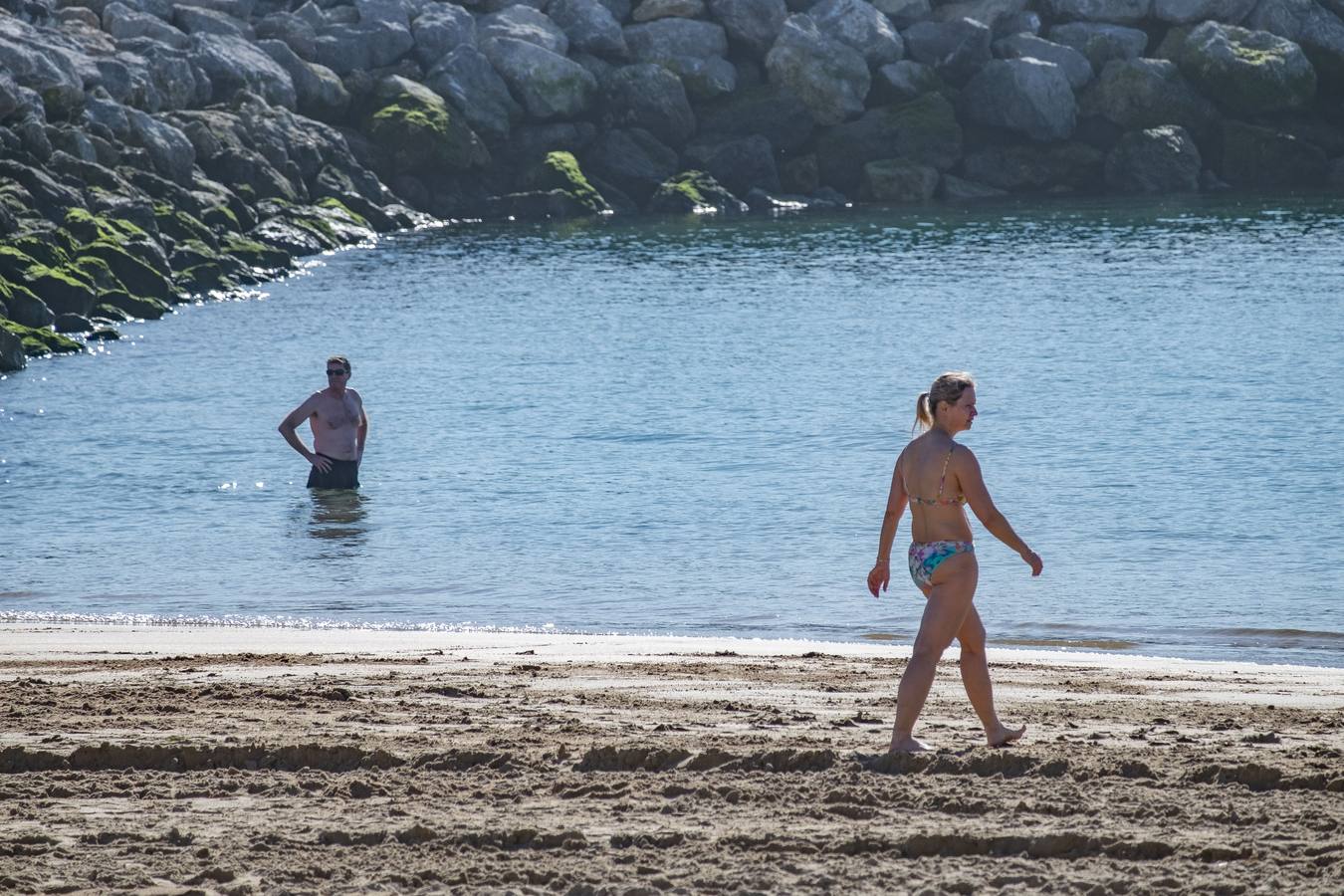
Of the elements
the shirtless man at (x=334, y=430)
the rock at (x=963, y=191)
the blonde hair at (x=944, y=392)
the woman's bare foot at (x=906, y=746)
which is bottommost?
the woman's bare foot at (x=906, y=746)

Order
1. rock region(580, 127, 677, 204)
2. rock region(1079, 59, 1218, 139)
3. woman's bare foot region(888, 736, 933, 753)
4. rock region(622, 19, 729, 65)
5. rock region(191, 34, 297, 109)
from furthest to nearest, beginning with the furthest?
1. rock region(622, 19, 729, 65)
2. rock region(1079, 59, 1218, 139)
3. rock region(580, 127, 677, 204)
4. rock region(191, 34, 297, 109)
5. woman's bare foot region(888, 736, 933, 753)

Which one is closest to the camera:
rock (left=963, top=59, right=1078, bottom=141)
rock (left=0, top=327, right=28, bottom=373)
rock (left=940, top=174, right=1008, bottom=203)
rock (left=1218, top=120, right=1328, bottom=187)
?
rock (left=0, top=327, right=28, bottom=373)

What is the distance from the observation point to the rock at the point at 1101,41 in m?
59.3

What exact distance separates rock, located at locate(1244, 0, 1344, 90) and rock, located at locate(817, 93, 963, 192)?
12.5m

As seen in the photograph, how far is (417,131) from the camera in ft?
180

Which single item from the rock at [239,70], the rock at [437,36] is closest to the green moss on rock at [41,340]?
the rock at [239,70]

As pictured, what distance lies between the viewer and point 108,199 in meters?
40.0

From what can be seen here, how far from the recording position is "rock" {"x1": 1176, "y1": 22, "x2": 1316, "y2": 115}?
188 feet

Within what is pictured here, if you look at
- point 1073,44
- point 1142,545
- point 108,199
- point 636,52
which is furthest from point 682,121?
point 1142,545

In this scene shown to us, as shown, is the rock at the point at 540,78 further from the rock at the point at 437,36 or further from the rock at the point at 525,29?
the rock at the point at 437,36

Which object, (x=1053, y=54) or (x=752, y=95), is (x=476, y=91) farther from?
(x=1053, y=54)

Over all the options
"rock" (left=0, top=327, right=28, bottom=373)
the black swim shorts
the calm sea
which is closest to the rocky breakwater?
the calm sea

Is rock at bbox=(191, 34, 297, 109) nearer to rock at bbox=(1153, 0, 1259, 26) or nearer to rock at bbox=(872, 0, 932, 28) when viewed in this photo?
rock at bbox=(872, 0, 932, 28)

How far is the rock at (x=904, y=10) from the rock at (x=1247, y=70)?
376 inches
